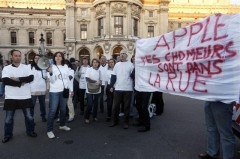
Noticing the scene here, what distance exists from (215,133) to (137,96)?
9.19ft

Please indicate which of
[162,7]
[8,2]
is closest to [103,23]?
[162,7]

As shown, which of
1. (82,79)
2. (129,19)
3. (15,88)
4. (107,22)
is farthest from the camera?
(129,19)

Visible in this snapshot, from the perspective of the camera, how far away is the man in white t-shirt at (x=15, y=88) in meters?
5.18

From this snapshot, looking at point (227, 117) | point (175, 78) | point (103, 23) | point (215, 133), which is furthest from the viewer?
point (103, 23)

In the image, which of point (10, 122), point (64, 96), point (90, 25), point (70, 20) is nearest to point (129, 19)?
point (90, 25)

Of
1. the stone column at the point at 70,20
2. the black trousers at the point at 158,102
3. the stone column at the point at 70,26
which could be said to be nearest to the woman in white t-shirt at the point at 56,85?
the black trousers at the point at 158,102

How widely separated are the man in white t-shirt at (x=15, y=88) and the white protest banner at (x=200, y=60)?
2.80 meters

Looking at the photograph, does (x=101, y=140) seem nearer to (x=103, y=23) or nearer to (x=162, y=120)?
(x=162, y=120)

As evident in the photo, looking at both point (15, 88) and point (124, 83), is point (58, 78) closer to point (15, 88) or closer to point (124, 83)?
point (15, 88)

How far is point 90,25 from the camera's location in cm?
4159

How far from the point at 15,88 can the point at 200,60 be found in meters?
3.99

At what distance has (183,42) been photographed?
14.2 feet

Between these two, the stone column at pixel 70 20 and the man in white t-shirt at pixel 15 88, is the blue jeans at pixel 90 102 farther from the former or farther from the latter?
the stone column at pixel 70 20

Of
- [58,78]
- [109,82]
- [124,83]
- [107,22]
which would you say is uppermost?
[107,22]
